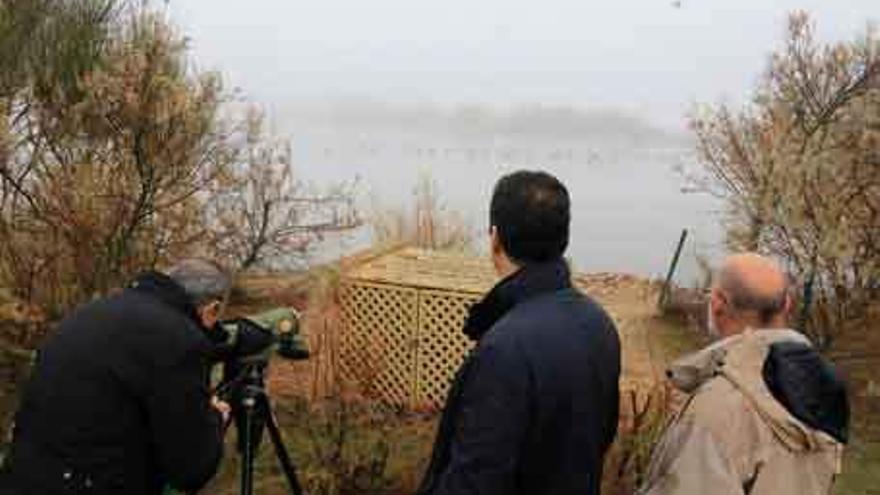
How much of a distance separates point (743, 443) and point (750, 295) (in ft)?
1.12

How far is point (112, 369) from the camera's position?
3.19 meters

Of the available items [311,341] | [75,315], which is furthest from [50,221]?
[75,315]

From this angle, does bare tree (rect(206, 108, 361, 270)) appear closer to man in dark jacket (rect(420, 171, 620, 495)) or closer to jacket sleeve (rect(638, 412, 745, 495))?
man in dark jacket (rect(420, 171, 620, 495))

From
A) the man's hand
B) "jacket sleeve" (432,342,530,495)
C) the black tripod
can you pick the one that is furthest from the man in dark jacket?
the black tripod

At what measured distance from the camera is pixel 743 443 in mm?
2578

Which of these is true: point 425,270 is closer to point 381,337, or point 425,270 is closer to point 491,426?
point 381,337

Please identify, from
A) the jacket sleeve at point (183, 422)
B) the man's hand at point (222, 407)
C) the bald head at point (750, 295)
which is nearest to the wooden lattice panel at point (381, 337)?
the man's hand at point (222, 407)

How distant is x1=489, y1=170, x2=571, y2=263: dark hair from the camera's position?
2.70 m

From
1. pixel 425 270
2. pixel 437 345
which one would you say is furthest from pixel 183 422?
pixel 425 270

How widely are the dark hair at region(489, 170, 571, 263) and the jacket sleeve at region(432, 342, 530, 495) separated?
0.27m

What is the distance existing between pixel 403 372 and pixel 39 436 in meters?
5.52

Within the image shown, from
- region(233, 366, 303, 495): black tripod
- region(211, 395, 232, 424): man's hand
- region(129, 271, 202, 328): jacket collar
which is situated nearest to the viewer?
region(129, 271, 202, 328): jacket collar

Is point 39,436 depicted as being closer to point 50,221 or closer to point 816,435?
point 816,435

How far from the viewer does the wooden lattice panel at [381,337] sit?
→ 338 inches
